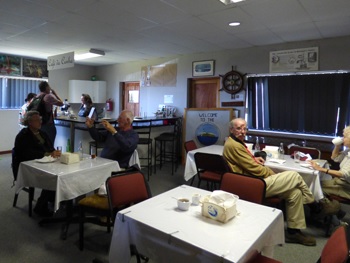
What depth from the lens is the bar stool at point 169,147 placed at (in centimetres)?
520

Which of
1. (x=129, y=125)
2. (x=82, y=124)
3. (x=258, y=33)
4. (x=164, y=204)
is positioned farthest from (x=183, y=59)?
(x=164, y=204)

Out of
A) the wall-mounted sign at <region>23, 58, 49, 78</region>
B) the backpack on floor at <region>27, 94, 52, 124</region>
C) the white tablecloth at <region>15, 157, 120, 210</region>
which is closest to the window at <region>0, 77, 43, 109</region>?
the wall-mounted sign at <region>23, 58, 49, 78</region>

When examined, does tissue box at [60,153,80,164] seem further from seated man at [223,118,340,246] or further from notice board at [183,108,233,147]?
notice board at [183,108,233,147]

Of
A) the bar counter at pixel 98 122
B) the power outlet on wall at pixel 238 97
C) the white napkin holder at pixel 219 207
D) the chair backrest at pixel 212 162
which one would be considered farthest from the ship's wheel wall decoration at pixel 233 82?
the white napkin holder at pixel 219 207

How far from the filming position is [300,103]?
181 inches

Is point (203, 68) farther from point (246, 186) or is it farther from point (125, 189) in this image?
point (125, 189)

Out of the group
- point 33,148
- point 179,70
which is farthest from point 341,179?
point 179,70

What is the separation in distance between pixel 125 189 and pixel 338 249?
1472mm

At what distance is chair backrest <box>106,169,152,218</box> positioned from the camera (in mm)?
2021

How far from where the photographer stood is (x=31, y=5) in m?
3.02

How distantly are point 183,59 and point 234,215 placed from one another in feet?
15.8

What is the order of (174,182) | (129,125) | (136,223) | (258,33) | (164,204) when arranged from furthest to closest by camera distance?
(174,182), (258,33), (129,125), (164,204), (136,223)

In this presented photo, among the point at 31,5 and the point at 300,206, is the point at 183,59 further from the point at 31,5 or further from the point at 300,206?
the point at 300,206

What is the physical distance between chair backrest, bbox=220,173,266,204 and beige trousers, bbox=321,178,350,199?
126cm
